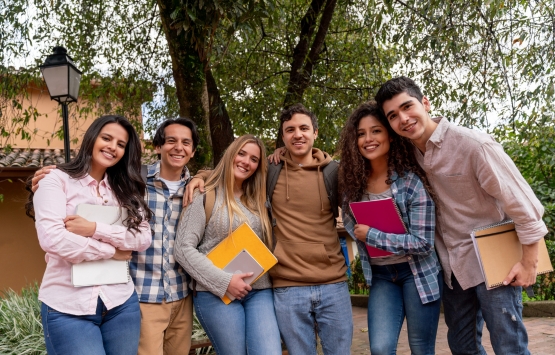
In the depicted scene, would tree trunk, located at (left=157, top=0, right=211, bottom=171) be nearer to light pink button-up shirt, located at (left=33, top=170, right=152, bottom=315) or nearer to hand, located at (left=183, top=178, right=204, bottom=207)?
hand, located at (left=183, top=178, right=204, bottom=207)

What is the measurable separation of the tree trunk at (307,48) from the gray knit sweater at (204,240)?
140 inches

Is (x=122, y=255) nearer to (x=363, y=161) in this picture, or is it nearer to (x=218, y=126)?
(x=363, y=161)

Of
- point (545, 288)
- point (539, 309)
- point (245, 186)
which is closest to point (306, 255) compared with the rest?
point (245, 186)

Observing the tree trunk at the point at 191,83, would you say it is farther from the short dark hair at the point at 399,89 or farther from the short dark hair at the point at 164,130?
the short dark hair at the point at 399,89

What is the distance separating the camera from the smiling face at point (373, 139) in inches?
125

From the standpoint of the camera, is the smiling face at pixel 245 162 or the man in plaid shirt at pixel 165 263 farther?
the smiling face at pixel 245 162

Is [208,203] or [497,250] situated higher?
[208,203]

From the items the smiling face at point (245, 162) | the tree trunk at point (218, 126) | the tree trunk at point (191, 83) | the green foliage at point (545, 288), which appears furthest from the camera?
the green foliage at point (545, 288)

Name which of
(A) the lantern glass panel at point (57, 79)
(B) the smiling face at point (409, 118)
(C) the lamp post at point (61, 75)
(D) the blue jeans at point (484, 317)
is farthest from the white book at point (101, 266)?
(A) the lantern glass panel at point (57, 79)

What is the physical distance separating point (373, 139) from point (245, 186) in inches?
37.7

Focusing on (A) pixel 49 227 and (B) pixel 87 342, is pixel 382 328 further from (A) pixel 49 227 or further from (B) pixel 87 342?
(A) pixel 49 227

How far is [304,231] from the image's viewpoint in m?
3.23

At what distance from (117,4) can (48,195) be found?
548 cm

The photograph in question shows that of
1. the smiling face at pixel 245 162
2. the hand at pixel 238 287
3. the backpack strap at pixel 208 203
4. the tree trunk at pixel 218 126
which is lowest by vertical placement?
the hand at pixel 238 287
